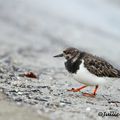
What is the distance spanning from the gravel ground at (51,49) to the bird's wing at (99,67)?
1.26 ft

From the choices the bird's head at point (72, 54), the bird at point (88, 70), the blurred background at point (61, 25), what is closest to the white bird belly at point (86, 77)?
the bird at point (88, 70)

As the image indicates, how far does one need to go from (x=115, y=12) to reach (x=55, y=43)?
3857mm

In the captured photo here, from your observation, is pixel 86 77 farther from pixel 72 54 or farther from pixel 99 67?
pixel 72 54

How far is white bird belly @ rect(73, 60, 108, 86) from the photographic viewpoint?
9231 mm

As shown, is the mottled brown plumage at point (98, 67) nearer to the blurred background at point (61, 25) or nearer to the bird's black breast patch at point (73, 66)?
the bird's black breast patch at point (73, 66)

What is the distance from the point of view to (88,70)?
9312 millimetres

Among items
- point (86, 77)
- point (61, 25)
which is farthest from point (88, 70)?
point (61, 25)

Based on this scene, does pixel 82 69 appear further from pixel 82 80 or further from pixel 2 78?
pixel 2 78

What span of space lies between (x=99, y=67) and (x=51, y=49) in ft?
21.7

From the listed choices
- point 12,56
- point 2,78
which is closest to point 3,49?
point 12,56

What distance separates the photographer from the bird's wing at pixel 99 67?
30.7 ft

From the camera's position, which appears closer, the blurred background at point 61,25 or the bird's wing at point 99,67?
the bird's wing at point 99,67

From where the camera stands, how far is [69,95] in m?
9.42

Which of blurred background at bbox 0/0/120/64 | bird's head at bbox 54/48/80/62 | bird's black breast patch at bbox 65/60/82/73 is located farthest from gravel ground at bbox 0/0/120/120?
bird's head at bbox 54/48/80/62
